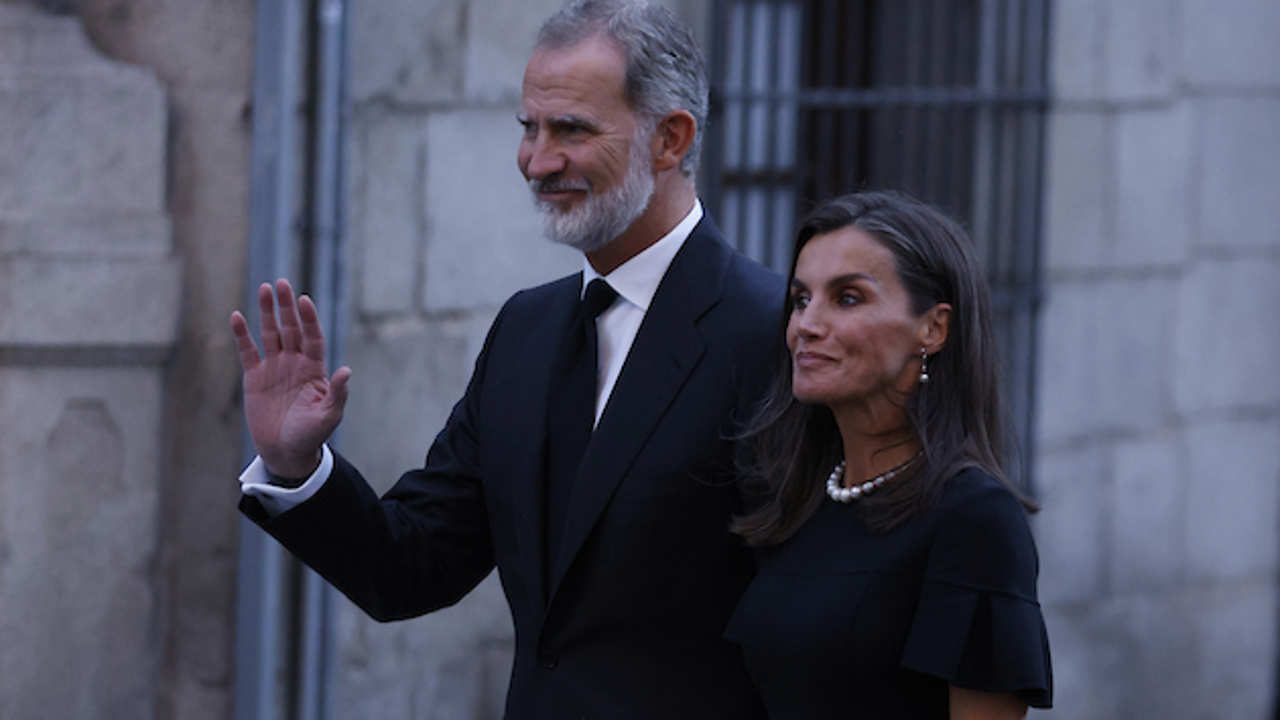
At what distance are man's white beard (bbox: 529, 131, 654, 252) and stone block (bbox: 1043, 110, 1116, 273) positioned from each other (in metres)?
3.83

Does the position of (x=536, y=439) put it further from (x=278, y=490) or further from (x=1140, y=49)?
(x=1140, y=49)

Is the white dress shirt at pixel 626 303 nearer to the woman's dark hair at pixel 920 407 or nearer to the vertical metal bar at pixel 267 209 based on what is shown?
the woman's dark hair at pixel 920 407

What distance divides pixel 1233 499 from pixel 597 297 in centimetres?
493

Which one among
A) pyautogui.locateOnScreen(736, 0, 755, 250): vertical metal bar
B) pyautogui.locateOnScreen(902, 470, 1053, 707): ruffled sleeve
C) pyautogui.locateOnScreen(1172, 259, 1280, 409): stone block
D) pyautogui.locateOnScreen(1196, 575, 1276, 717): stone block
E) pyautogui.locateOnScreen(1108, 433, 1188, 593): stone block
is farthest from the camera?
pyautogui.locateOnScreen(1196, 575, 1276, 717): stone block

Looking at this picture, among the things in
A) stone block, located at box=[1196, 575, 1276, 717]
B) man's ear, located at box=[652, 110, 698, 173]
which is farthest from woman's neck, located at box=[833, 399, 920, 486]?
stone block, located at box=[1196, 575, 1276, 717]

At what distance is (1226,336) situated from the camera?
287 inches

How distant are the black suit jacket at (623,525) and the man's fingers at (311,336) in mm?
183

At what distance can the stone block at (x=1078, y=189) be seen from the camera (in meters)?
6.63

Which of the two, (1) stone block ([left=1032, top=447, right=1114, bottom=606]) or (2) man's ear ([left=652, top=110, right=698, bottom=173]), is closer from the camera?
(2) man's ear ([left=652, top=110, right=698, bottom=173])

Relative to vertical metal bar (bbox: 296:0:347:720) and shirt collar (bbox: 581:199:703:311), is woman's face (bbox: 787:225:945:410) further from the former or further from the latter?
vertical metal bar (bbox: 296:0:347:720)

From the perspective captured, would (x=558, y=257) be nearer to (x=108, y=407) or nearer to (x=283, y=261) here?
(x=283, y=261)

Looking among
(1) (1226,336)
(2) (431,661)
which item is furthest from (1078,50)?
(2) (431,661)

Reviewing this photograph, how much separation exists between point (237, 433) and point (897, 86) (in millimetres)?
2653

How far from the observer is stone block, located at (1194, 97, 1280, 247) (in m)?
7.15
